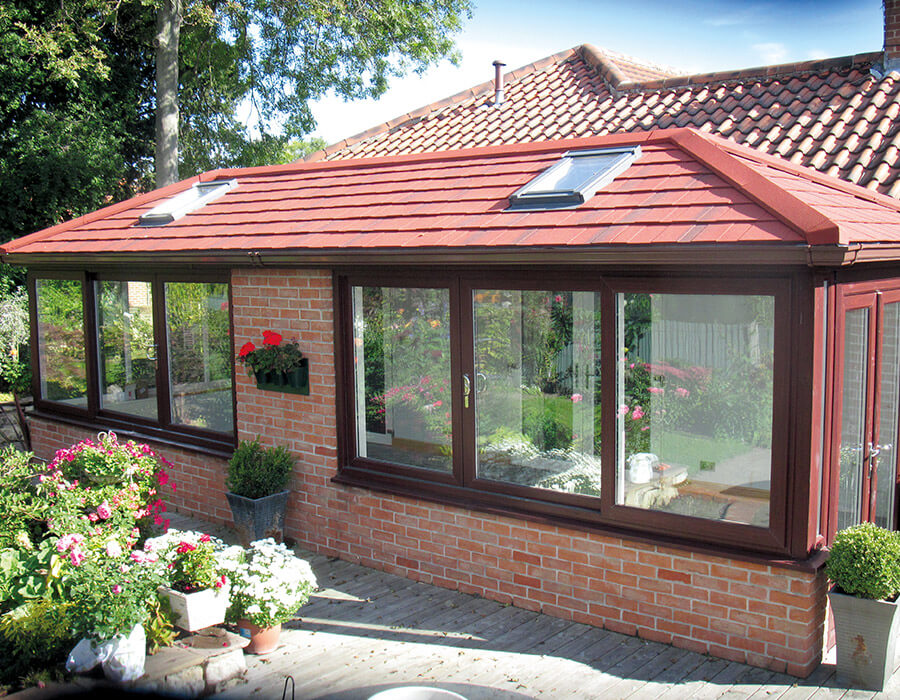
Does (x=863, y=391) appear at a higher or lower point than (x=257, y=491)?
higher

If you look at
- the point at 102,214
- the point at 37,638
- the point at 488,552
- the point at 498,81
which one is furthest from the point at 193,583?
the point at 498,81

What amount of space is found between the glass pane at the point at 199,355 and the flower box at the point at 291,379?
0.90m

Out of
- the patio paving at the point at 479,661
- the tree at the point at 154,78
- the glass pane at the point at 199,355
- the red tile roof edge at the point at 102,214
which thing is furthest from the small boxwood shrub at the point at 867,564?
the tree at the point at 154,78

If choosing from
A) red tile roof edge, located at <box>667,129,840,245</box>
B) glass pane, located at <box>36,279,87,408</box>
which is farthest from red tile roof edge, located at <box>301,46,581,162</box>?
red tile roof edge, located at <box>667,129,840,245</box>

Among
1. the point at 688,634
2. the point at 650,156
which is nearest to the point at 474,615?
the point at 688,634

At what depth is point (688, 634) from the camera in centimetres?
517

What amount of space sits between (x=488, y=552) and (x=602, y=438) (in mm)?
1269

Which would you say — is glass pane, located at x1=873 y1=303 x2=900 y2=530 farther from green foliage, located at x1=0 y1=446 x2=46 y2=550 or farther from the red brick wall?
green foliage, located at x1=0 y1=446 x2=46 y2=550

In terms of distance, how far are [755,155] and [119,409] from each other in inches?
267

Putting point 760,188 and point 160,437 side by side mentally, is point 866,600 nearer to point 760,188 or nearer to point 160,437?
point 760,188

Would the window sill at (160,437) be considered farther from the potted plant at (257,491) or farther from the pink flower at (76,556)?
the pink flower at (76,556)

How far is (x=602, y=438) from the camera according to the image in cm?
550

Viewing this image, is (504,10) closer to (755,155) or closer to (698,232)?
(698,232)

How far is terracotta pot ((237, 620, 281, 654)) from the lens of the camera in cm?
516
